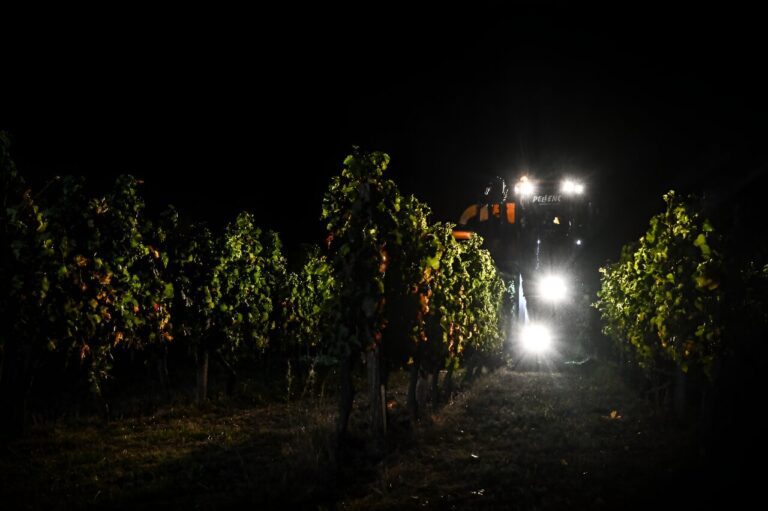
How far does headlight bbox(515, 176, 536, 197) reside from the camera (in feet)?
86.5

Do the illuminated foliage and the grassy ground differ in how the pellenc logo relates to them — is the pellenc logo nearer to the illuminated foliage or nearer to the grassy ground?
the illuminated foliage

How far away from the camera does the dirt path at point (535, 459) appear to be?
6.37m

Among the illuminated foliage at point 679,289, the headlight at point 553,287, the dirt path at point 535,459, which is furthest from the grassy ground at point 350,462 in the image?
the headlight at point 553,287

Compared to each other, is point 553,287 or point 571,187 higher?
point 571,187

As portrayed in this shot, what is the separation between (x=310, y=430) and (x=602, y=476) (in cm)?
416

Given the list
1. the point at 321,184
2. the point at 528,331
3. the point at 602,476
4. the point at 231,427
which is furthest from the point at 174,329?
the point at 321,184

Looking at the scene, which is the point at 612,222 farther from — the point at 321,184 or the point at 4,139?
the point at 4,139

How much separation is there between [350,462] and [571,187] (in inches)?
845

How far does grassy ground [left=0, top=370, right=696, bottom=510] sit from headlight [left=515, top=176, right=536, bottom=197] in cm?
1604

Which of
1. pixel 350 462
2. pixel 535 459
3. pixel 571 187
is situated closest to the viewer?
pixel 350 462

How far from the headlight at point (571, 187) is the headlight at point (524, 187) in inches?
52.9

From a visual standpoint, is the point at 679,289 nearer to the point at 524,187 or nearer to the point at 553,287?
the point at 553,287

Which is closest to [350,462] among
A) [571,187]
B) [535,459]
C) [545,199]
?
[535,459]

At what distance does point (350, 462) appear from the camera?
7.76 meters
